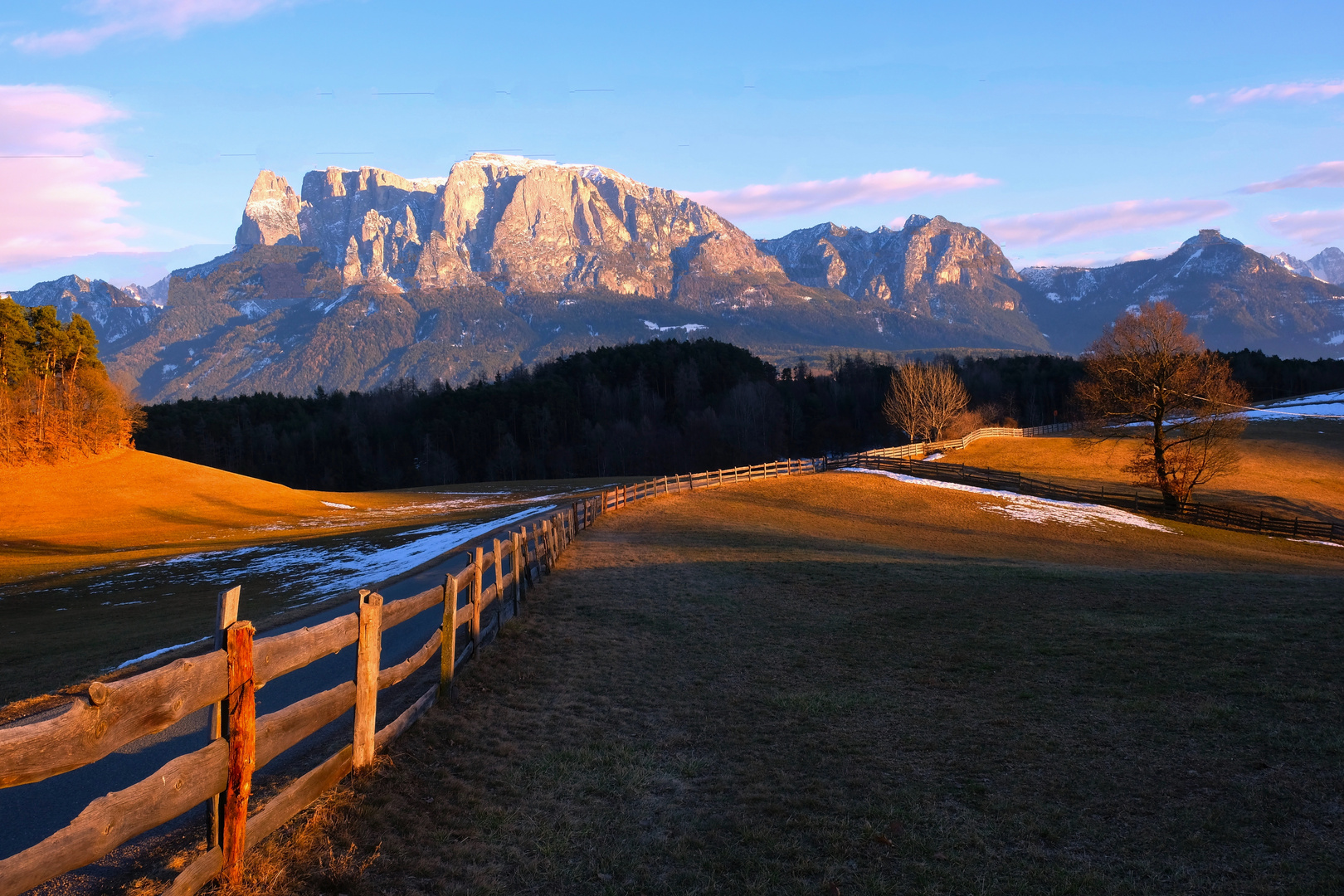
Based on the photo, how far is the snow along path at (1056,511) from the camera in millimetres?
39906

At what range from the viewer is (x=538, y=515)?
1560 inches

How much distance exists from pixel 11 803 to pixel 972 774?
874 centimetres

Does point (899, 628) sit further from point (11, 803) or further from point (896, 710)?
point (11, 803)

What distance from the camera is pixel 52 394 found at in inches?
2625

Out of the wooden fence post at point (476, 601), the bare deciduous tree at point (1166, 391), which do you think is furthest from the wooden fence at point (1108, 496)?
the wooden fence post at point (476, 601)

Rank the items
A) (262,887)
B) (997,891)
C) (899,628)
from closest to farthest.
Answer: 1. (262,887)
2. (997,891)
3. (899,628)

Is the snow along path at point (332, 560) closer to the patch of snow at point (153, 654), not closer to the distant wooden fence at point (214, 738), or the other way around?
the patch of snow at point (153, 654)

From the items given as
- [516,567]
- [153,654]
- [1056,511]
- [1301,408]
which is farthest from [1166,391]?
[1301,408]

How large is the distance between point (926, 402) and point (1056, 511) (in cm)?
4167

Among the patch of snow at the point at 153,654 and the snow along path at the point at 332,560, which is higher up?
the patch of snow at the point at 153,654

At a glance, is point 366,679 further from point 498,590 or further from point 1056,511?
point 1056,511

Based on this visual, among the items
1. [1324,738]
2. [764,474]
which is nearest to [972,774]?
[1324,738]

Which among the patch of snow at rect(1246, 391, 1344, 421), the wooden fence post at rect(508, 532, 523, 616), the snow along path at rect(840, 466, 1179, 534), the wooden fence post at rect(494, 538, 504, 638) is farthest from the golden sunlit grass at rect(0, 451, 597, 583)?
the patch of snow at rect(1246, 391, 1344, 421)

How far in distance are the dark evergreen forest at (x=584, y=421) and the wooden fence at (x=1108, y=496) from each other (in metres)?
49.6
